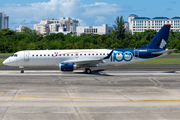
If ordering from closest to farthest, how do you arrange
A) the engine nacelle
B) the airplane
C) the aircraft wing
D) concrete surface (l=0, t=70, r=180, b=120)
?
concrete surface (l=0, t=70, r=180, b=120), the engine nacelle, the aircraft wing, the airplane

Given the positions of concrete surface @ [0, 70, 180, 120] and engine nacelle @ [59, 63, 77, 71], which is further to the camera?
engine nacelle @ [59, 63, 77, 71]

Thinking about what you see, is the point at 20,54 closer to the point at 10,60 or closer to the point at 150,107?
the point at 10,60

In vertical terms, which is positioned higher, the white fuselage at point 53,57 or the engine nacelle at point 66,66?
the white fuselage at point 53,57

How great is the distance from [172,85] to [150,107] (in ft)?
33.7

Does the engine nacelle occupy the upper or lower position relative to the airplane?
lower

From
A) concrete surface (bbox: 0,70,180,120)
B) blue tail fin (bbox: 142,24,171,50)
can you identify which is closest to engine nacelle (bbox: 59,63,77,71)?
concrete surface (bbox: 0,70,180,120)

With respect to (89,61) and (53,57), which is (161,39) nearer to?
(89,61)

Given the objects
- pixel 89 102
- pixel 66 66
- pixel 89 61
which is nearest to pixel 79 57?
pixel 89 61

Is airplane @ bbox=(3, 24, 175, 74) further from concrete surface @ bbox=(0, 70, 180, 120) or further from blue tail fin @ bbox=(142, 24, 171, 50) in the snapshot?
concrete surface @ bbox=(0, 70, 180, 120)

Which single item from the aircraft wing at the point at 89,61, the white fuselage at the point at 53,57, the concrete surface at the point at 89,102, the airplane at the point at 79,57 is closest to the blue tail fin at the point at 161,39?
the airplane at the point at 79,57

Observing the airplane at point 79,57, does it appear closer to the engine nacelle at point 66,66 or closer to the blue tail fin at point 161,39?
the blue tail fin at point 161,39

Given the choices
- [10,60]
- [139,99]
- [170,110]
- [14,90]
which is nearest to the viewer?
[170,110]

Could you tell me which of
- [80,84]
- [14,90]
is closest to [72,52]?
[80,84]

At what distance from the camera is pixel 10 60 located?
117 feet
